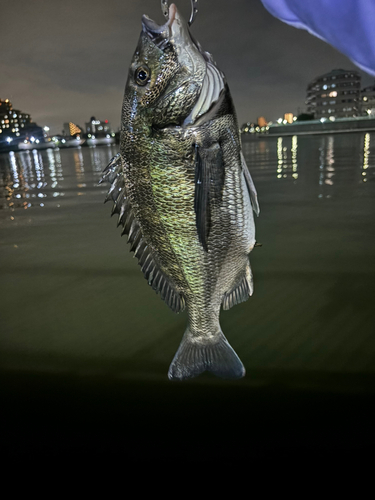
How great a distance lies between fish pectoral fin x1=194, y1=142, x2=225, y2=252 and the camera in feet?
5.60

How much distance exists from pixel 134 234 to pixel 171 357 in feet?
3.32

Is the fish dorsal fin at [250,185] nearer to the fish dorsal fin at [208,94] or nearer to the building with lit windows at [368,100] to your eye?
the fish dorsal fin at [208,94]

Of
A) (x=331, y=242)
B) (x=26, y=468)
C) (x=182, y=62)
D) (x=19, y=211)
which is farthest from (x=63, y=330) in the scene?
(x=19, y=211)

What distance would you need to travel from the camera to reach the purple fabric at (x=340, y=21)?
71.3 inches

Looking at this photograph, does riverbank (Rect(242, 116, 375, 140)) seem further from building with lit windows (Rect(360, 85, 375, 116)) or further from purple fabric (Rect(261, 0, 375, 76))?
building with lit windows (Rect(360, 85, 375, 116))

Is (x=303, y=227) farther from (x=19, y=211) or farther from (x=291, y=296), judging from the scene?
(x=19, y=211)

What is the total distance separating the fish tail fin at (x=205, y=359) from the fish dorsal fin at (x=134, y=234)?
0.26 meters

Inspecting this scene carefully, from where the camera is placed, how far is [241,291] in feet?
7.02

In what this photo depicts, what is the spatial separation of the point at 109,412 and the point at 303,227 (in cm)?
398

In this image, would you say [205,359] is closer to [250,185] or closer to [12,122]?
[250,185]

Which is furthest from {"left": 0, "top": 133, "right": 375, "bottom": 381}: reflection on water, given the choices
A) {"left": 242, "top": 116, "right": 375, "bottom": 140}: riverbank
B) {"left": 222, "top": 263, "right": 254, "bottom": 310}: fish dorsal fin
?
{"left": 242, "top": 116, "right": 375, "bottom": 140}: riverbank

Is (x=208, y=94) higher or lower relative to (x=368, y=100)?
lower

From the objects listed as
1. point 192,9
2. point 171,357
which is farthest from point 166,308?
point 192,9

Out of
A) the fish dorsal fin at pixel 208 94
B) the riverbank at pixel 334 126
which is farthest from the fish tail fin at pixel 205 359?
the riverbank at pixel 334 126
